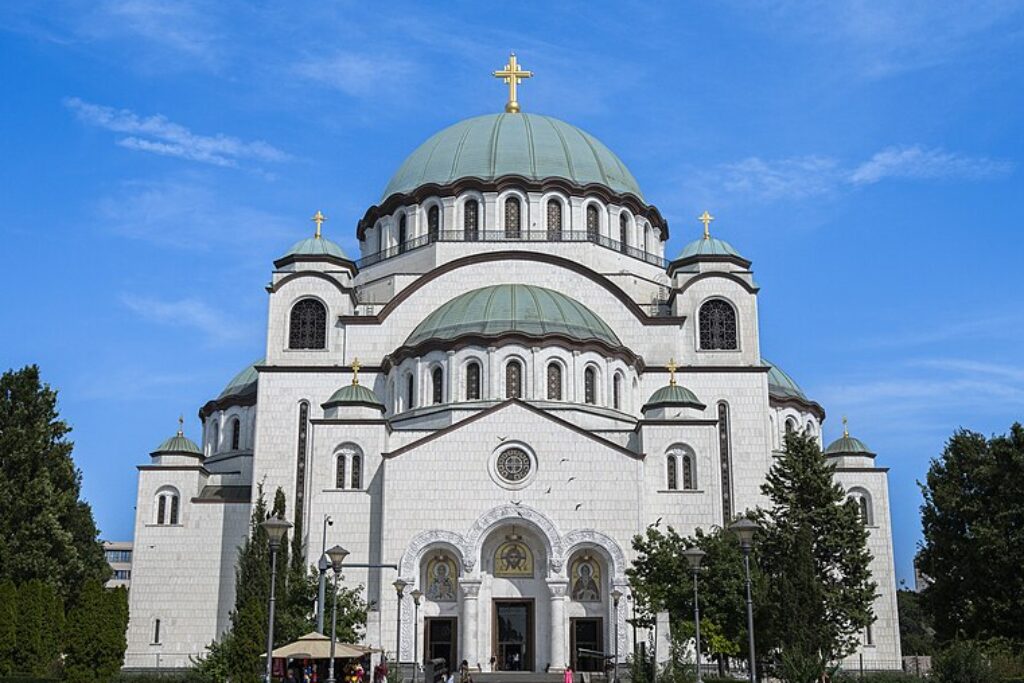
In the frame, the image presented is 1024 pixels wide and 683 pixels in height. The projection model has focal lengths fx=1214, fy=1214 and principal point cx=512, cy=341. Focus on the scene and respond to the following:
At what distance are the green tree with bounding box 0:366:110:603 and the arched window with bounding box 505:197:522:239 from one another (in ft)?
59.3

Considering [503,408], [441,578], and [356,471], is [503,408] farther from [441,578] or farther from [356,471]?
[441,578]

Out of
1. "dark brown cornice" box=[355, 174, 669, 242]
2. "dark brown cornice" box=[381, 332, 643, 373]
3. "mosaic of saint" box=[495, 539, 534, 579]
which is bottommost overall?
"mosaic of saint" box=[495, 539, 534, 579]

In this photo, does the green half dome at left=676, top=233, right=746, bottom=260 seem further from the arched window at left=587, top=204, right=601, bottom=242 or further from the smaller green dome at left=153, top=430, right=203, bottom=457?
the smaller green dome at left=153, top=430, right=203, bottom=457

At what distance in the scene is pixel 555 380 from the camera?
3928 centimetres

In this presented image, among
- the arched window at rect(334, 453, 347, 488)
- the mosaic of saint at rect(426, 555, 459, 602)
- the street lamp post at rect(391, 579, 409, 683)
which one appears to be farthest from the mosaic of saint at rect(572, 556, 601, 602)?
the arched window at rect(334, 453, 347, 488)

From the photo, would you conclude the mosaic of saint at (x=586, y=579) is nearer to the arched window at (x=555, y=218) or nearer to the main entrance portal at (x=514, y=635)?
the main entrance portal at (x=514, y=635)

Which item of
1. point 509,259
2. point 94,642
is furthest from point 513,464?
point 94,642

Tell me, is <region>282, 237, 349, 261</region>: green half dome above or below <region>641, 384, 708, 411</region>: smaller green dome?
above

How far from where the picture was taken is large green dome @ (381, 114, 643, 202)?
47.0 meters

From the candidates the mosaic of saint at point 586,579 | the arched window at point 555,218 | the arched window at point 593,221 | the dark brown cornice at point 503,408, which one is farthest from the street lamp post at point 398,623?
the arched window at point 593,221

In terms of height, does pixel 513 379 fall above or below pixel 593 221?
below

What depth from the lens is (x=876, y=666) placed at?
1543 inches

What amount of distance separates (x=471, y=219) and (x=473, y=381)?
913 cm

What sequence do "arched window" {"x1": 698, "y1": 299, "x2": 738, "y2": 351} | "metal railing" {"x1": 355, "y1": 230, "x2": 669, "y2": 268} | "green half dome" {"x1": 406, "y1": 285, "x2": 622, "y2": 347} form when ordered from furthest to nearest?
"metal railing" {"x1": 355, "y1": 230, "x2": 669, "y2": 268} < "arched window" {"x1": 698, "y1": 299, "x2": 738, "y2": 351} < "green half dome" {"x1": 406, "y1": 285, "x2": 622, "y2": 347}
